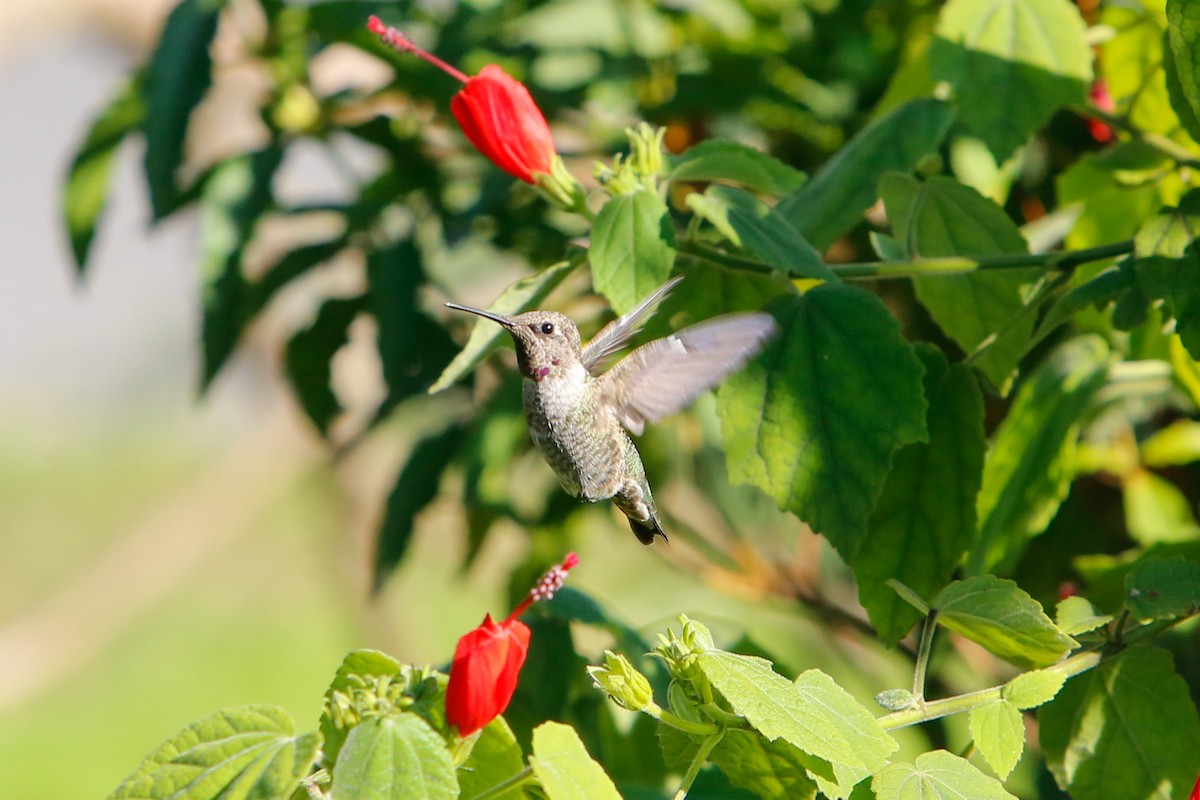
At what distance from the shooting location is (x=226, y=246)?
159 cm

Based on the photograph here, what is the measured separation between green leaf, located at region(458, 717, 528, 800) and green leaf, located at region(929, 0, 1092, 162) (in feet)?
2.09

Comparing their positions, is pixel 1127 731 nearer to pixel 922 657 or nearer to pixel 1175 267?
pixel 922 657

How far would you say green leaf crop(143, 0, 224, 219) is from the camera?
1478 mm

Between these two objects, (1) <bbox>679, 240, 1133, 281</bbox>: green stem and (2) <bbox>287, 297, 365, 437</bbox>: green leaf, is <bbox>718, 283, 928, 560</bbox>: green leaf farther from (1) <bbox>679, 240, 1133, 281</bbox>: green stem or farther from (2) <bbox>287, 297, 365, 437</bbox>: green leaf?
(2) <bbox>287, 297, 365, 437</bbox>: green leaf

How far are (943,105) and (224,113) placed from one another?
2176mm

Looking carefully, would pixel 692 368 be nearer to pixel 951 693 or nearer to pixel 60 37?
pixel 951 693

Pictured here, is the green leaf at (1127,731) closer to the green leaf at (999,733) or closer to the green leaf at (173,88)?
the green leaf at (999,733)

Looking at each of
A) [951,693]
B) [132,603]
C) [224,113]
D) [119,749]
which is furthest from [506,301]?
[132,603]

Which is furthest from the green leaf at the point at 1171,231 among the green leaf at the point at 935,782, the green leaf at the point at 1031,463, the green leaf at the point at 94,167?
the green leaf at the point at 94,167

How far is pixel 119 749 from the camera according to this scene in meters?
4.66

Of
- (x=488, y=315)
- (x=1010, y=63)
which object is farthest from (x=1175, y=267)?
(x=488, y=315)

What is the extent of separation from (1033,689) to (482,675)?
0.32 m

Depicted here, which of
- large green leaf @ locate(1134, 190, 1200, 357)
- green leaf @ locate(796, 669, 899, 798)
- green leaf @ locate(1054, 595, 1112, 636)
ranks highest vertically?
large green leaf @ locate(1134, 190, 1200, 357)

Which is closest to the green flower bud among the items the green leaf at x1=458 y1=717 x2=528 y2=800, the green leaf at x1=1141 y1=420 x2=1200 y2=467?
the green leaf at x1=458 y1=717 x2=528 y2=800
